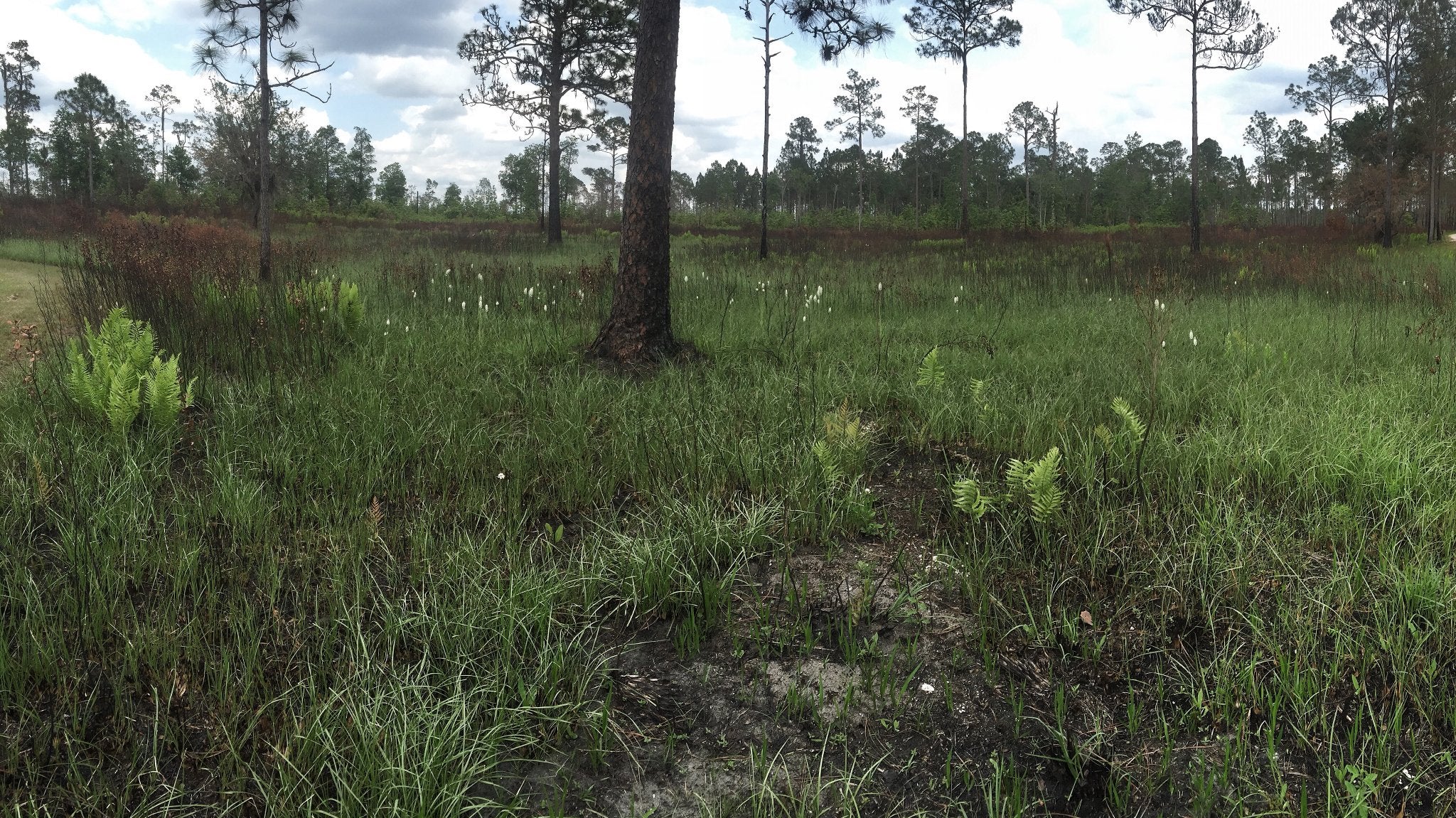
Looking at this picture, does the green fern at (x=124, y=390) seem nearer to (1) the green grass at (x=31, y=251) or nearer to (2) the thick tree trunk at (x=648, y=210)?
(2) the thick tree trunk at (x=648, y=210)

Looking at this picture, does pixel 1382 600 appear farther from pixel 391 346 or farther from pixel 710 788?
pixel 391 346

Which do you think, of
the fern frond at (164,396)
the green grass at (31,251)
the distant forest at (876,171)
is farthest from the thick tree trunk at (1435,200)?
the green grass at (31,251)

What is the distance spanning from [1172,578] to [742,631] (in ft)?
5.16

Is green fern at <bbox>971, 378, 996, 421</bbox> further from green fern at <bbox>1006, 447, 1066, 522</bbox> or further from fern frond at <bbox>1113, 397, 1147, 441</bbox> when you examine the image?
green fern at <bbox>1006, 447, 1066, 522</bbox>

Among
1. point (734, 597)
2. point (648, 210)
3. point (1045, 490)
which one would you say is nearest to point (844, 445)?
point (1045, 490)

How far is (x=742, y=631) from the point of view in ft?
8.88

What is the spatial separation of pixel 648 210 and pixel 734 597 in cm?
387

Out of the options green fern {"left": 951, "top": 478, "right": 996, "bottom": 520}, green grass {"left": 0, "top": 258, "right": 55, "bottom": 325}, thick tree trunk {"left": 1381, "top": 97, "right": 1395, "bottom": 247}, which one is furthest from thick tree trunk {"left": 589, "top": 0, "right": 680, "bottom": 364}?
thick tree trunk {"left": 1381, "top": 97, "right": 1395, "bottom": 247}

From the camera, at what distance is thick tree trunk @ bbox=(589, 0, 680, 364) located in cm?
589

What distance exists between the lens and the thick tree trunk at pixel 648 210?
5.89m

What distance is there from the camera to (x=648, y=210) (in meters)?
6.03

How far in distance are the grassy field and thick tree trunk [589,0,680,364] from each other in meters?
0.89

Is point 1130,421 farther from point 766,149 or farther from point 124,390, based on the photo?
point 766,149

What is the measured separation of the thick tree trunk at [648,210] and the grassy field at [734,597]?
89 cm
